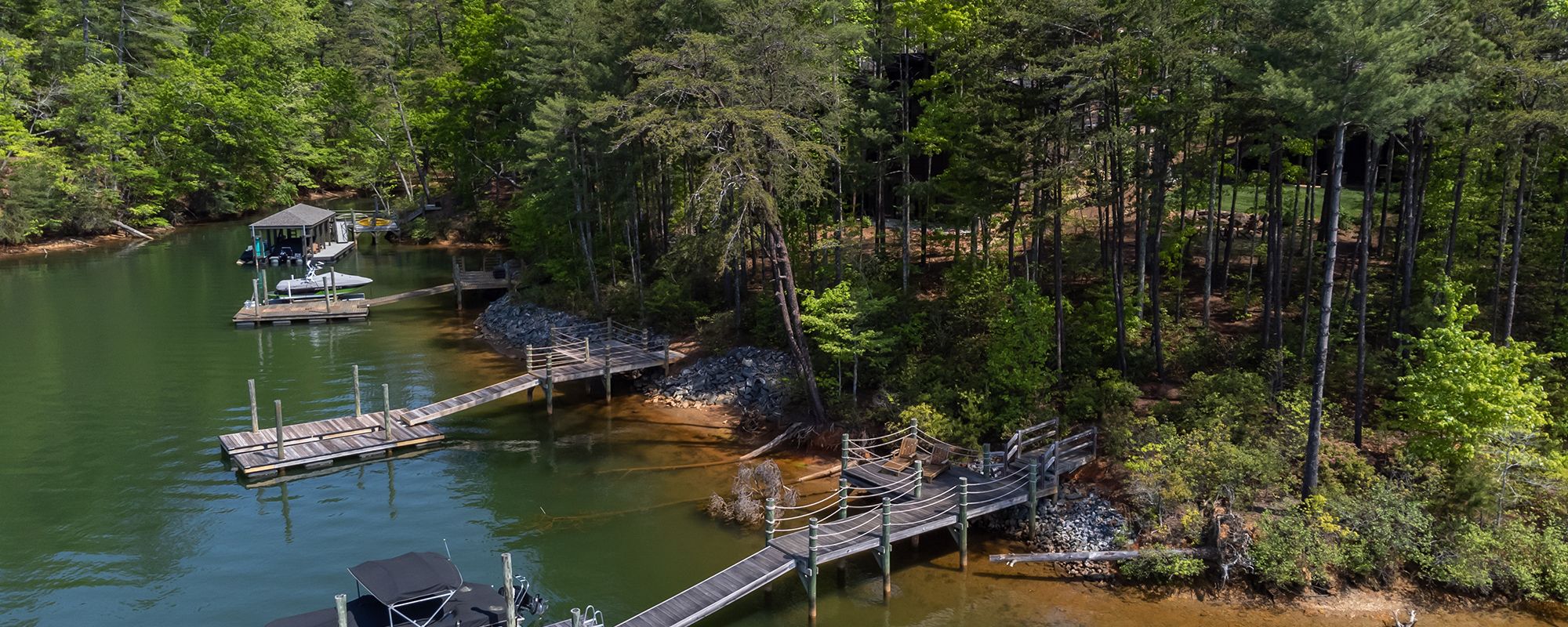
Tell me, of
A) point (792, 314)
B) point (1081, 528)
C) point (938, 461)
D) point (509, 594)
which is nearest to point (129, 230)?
point (792, 314)

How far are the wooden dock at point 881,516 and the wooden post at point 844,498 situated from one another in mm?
23

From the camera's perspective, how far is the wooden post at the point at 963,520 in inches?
726

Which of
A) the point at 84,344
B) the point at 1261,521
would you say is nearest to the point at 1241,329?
the point at 1261,521

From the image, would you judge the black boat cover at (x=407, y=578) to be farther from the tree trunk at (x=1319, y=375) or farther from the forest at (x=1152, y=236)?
the tree trunk at (x=1319, y=375)

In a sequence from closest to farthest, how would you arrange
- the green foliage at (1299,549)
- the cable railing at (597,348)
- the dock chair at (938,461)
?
the green foliage at (1299,549)
the dock chair at (938,461)
the cable railing at (597,348)

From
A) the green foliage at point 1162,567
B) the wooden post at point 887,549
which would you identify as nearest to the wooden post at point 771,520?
the wooden post at point 887,549

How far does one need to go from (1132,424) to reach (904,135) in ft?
34.6

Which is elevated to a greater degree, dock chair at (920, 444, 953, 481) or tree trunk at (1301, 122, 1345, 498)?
tree trunk at (1301, 122, 1345, 498)

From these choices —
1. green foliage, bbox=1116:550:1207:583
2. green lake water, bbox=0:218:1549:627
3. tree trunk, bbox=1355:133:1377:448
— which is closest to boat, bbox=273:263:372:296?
green lake water, bbox=0:218:1549:627

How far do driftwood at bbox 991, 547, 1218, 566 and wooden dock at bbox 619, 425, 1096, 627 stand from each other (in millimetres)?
1026

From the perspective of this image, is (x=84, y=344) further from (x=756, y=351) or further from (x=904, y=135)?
(x=904, y=135)

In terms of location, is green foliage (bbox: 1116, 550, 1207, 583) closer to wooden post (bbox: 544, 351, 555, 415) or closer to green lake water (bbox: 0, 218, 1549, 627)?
green lake water (bbox: 0, 218, 1549, 627)

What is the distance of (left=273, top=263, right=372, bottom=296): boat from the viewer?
136 ft

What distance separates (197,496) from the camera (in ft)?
72.3
